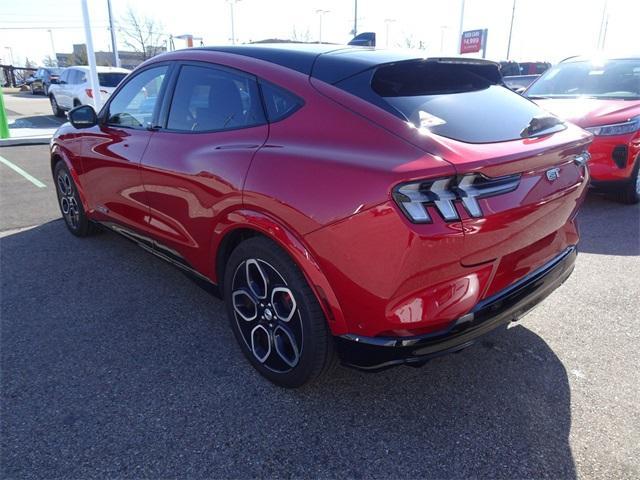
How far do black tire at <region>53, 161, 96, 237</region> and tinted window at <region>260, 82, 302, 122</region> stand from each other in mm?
2770

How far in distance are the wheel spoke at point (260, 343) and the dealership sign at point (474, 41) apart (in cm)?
3194

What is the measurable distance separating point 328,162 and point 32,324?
2380 mm

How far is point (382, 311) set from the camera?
195 centimetres

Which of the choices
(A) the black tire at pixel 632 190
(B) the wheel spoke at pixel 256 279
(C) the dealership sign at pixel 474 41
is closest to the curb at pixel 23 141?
(B) the wheel spoke at pixel 256 279

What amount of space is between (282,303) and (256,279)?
227 millimetres

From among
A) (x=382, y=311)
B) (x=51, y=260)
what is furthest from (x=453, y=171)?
(x=51, y=260)

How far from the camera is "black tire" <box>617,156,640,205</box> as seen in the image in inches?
215

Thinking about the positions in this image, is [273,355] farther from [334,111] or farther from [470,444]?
[334,111]

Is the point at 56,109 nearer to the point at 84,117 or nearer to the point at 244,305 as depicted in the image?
the point at 84,117

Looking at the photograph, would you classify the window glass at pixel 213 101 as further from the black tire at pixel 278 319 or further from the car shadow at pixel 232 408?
the car shadow at pixel 232 408

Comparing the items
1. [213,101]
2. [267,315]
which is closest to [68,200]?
[213,101]

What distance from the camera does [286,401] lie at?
2.43 metres

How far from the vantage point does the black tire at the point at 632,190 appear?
17.9 ft

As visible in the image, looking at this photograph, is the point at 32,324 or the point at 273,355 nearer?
the point at 273,355
